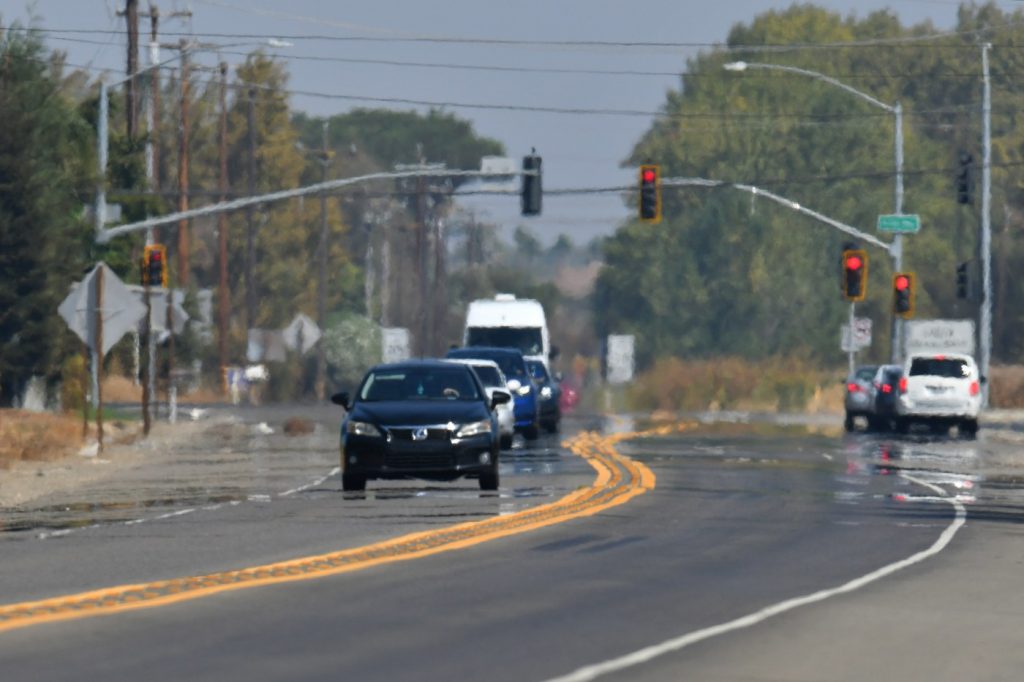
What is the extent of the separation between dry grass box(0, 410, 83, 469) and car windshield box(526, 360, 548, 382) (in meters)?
9.83

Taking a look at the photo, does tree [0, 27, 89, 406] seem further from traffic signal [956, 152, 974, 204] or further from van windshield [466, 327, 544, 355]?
traffic signal [956, 152, 974, 204]

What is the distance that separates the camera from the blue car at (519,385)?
46969 mm

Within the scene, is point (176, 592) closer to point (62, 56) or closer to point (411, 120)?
point (62, 56)

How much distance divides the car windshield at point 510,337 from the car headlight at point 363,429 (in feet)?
109

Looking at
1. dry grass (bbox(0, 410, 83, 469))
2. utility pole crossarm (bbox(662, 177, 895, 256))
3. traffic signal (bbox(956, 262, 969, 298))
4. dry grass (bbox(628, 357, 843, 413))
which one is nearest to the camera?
dry grass (bbox(0, 410, 83, 469))

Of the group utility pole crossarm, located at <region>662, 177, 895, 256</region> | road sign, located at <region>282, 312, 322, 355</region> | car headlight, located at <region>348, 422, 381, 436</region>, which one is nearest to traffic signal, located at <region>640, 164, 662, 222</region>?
utility pole crossarm, located at <region>662, 177, 895, 256</region>

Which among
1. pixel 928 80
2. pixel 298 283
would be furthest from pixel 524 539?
pixel 928 80

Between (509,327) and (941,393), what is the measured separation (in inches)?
512

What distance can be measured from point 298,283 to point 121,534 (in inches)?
3581

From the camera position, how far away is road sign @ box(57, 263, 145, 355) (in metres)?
40.0

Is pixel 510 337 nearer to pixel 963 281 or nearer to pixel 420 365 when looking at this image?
pixel 963 281

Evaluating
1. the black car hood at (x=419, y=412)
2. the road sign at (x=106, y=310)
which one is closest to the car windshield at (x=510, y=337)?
the road sign at (x=106, y=310)

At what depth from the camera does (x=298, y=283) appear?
11238 centimetres

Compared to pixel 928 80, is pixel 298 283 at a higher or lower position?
lower
